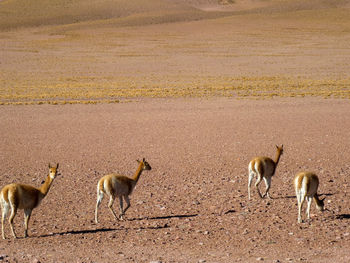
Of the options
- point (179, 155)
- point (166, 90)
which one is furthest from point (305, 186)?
point (166, 90)

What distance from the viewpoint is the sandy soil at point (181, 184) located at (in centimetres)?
784

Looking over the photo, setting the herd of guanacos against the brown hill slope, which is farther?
the brown hill slope

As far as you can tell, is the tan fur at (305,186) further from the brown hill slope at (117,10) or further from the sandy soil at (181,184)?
the brown hill slope at (117,10)

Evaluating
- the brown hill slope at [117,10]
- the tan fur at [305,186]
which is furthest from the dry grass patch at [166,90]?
the brown hill slope at [117,10]

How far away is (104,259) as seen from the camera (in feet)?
24.4

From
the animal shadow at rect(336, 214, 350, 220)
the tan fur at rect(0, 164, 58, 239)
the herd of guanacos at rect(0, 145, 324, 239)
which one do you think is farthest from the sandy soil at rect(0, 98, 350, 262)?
the tan fur at rect(0, 164, 58, 239)

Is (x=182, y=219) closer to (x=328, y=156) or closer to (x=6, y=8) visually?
(x=328, y=156)

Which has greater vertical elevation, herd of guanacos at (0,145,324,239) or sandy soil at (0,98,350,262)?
herd of guanacos at (0,145,324,239)

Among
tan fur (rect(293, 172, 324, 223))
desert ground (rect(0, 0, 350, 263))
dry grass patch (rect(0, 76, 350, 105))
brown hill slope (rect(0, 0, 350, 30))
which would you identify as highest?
brown hill slope (rect(0, 0, 350, 30))

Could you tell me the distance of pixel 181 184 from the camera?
473 inches

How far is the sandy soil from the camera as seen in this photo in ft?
25.7

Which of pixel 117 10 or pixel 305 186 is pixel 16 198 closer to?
pixel 305 186

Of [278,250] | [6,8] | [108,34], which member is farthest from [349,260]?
[6,8]

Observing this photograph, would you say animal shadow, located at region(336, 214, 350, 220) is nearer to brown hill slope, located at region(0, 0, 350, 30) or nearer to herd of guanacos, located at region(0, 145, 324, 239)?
herd of guanacos, located at region(0, 145, 324, 239)
